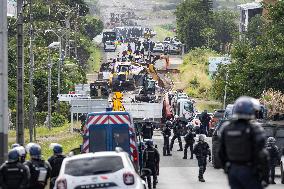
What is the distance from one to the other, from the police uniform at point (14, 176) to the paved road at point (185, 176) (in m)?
15.2

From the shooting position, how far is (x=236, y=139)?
15.1m

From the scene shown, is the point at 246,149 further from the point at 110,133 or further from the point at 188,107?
the point at 188,107

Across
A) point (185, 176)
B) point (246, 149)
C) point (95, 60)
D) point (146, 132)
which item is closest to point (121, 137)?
point (185, 176)

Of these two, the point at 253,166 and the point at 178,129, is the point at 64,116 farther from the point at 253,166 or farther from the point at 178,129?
the point at 253,166

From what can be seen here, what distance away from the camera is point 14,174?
2052 centimetres

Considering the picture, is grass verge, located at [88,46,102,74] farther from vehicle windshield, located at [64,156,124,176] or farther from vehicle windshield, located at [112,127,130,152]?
vehicle windshield, located at [64,156,124,176]

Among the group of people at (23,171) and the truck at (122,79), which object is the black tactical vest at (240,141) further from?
the truck at (122,79)

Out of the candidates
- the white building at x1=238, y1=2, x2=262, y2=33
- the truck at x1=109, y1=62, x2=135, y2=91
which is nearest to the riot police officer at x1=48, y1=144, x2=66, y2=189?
the truck at x1=109, y1=62, x2=135, y2=91

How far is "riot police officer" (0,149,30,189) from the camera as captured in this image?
67.2ft

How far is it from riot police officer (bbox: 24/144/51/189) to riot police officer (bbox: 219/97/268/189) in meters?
6.55

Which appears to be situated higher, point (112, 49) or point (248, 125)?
point (248, 125)

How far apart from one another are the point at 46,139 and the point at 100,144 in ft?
99.8

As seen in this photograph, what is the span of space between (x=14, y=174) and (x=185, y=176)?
21.3 m

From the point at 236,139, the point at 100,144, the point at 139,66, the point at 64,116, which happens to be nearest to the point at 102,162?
the point at 236,139
